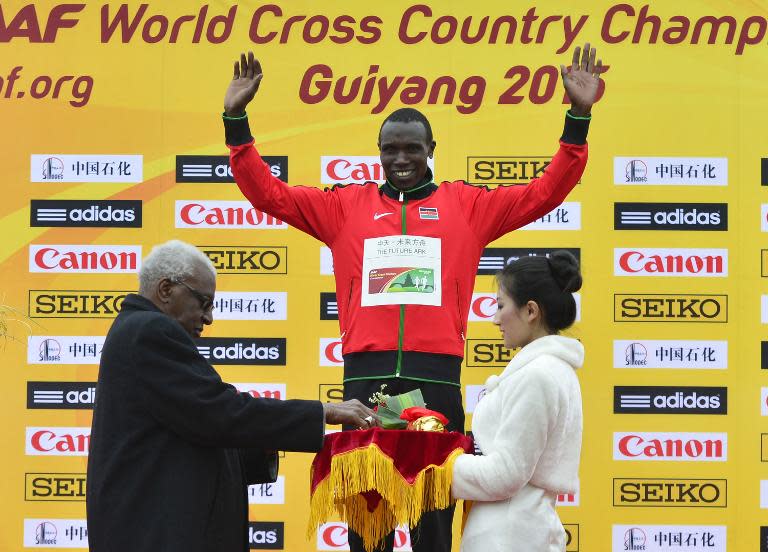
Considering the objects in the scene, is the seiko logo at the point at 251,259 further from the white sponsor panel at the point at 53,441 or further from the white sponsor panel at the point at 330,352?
the white sponsor panel at the point at 53,441

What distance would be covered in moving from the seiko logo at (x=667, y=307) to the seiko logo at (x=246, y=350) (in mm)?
1710

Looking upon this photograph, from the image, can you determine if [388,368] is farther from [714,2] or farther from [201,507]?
[714,2]

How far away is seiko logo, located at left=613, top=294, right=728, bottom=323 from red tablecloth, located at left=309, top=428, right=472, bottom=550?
2.73 meters

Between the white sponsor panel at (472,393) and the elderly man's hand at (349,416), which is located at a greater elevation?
the elderly man's hand at (349,416)

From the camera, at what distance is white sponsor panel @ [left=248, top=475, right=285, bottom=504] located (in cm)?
580

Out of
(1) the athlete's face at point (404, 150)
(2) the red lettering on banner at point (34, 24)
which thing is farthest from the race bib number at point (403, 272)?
(2) the red lettering on banner at point (34, 24)

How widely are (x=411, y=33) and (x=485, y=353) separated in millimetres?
1659

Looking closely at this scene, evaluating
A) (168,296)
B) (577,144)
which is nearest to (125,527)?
(168,296)

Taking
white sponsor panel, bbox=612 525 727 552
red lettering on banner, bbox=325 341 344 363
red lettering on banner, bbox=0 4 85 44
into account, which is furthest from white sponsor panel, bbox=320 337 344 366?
red lettering on banner, bbox=0 4 85 44

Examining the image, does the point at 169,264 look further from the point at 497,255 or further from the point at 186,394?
the point at 497,255

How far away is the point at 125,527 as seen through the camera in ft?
10.1

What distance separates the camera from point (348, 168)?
5805mm

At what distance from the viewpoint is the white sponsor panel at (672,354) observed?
18.8 ft

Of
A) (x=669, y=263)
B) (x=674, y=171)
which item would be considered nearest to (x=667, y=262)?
(x=669, y=263)
